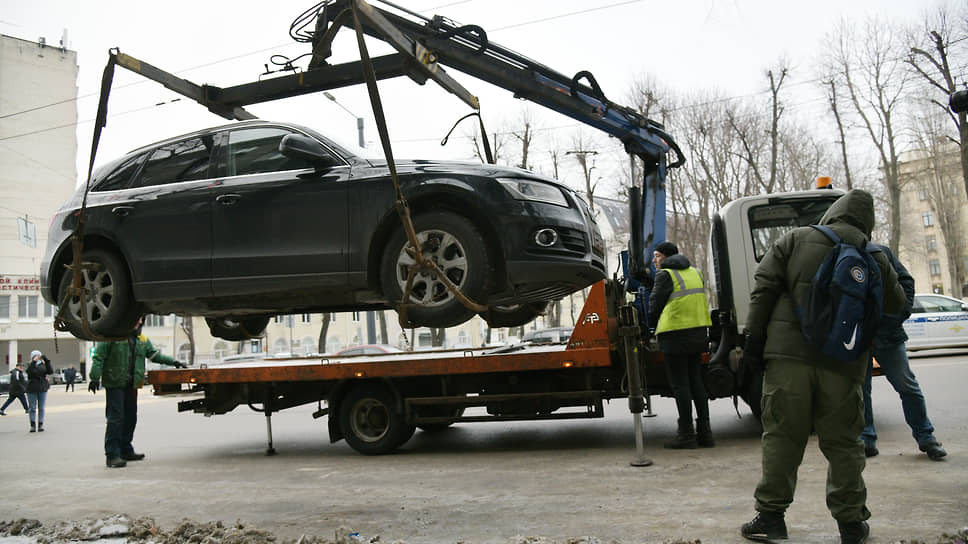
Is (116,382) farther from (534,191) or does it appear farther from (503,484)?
(534,191)

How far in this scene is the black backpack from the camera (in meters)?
3.36

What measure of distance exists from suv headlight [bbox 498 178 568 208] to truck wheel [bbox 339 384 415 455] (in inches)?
186

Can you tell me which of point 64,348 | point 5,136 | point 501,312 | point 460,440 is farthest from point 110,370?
point 64,348

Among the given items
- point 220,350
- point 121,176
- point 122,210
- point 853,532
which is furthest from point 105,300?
point 220,350

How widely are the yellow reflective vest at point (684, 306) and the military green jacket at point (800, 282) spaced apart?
2987 mm

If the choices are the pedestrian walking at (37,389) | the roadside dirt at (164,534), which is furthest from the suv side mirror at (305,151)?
the pedestrian walking at (37,389)

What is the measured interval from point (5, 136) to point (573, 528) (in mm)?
5475

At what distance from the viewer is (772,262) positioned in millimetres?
3676

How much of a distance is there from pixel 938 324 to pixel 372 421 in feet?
44.9

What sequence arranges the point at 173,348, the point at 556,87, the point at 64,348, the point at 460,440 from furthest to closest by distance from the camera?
1. the point at 173,348
2. the point at 64,348
3. the point at 460,440
4. the point at 556,87

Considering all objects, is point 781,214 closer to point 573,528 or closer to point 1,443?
point 573,528

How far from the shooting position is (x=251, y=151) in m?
3.95

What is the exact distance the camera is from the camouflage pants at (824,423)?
11.4 feet

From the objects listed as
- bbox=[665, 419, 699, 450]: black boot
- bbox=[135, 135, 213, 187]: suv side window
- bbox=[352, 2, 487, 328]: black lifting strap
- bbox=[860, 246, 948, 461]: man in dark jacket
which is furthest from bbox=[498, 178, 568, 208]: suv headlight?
bbox=[665, 419, 699, 450]: black boot
